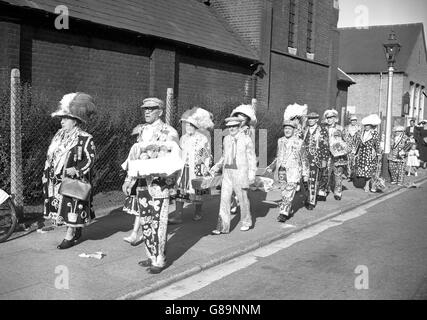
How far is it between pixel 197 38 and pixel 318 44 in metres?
9.80

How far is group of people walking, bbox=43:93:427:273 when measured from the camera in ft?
17.3

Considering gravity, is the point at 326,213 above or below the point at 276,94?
below

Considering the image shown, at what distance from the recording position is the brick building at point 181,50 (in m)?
11.0

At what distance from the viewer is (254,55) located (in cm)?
1897

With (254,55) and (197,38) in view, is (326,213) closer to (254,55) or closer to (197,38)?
(197,38)

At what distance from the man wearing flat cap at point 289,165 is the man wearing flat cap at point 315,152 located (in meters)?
1.17

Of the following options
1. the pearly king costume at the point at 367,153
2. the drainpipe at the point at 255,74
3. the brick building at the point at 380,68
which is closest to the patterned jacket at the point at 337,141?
the pearly king costume at the point at 367,153

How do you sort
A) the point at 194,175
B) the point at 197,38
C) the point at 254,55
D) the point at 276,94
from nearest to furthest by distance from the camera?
1. the point at 194,175
2. the point at 197,38
3. the point at 254,55
4. the point at 276,94

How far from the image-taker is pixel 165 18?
Result: 50.7 feet

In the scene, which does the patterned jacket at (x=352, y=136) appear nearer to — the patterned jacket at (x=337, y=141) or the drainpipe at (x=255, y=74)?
A: the patterned jacket at (x=337, y=141)

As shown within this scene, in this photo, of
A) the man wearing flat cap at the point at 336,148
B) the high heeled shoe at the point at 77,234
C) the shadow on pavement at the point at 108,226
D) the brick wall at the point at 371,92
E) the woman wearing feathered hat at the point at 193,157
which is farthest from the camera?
the brick wall at the point at 371,92

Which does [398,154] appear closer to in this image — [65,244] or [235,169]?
[235,169]
